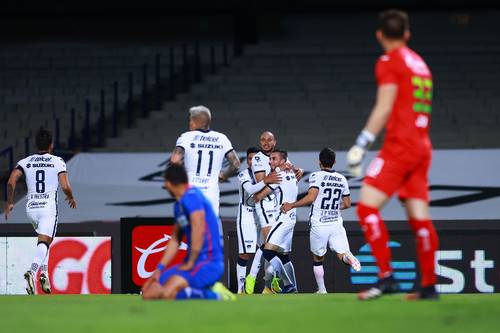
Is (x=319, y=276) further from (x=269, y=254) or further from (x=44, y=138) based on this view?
(x=44, y=138)

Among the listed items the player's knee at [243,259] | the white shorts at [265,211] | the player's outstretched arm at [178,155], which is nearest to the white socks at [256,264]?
the player's knee at [243,259]

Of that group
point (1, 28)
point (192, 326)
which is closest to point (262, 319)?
point (192, 326)

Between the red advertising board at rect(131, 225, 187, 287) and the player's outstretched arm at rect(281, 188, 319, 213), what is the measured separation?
1.89 metres

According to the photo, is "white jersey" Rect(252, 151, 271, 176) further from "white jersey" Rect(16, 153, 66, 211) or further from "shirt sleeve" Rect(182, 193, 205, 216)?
"shirt sleeve" Rect(182, 193, 205, 216)

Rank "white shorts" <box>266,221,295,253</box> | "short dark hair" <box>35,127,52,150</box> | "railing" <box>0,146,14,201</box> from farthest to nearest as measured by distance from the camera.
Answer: "railing" <box>0,146,14,201</box> < "white shorts" <box>266,221,295,253</box> < "short dark hair" <box>35,127,52,150</box>

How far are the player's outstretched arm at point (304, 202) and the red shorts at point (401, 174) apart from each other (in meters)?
6.31

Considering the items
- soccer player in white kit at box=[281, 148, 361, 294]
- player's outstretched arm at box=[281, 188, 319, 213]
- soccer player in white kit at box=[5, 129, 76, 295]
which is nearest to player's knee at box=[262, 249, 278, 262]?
soccer player in white kit at box=[281, 148, 361, 294]

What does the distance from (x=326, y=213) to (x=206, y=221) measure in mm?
6372

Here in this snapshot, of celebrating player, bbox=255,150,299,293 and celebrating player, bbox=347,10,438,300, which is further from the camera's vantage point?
celebrating player, bbox=255,150,299,293

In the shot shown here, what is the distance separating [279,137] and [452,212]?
452 centimetres

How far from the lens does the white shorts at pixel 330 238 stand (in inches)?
601

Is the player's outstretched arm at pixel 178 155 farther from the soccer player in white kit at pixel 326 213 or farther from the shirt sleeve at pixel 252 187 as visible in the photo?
the shirt sleeve at pixel 252 187

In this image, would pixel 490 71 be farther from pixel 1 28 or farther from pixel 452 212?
pixel 1 28

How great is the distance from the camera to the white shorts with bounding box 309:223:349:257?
50.1ft
